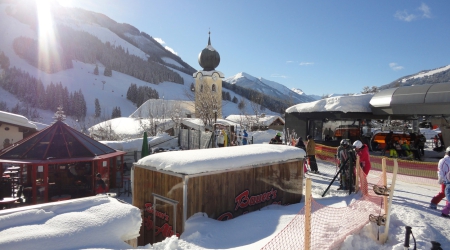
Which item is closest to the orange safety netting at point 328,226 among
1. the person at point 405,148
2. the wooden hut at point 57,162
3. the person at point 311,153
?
the person at point 311,153

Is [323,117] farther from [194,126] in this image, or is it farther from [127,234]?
[127,234]

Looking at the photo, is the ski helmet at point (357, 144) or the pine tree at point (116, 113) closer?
the ski helmet at point (357, 144)

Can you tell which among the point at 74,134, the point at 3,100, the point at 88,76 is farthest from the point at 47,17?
the point at 74,134

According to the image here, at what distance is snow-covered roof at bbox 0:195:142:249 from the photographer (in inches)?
128

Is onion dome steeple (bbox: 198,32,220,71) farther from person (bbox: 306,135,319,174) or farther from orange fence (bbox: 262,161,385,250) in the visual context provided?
orange fence (bbox: 262,161,385,250)

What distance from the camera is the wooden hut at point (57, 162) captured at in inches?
437

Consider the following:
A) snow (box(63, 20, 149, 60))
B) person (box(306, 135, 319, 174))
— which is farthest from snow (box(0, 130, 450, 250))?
snow (box(63, 20, 149, 60))

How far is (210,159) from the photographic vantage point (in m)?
6.55

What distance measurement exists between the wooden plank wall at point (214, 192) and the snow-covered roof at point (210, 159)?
194 mm

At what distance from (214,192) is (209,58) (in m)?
36.7

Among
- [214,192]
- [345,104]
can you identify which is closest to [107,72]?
[345,104]

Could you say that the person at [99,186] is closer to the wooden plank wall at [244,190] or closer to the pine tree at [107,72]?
the wooden plank wall at [244,190]

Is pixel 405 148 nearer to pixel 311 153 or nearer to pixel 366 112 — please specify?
pixel 366 112

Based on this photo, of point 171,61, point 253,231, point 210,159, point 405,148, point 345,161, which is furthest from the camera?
point 171,61
